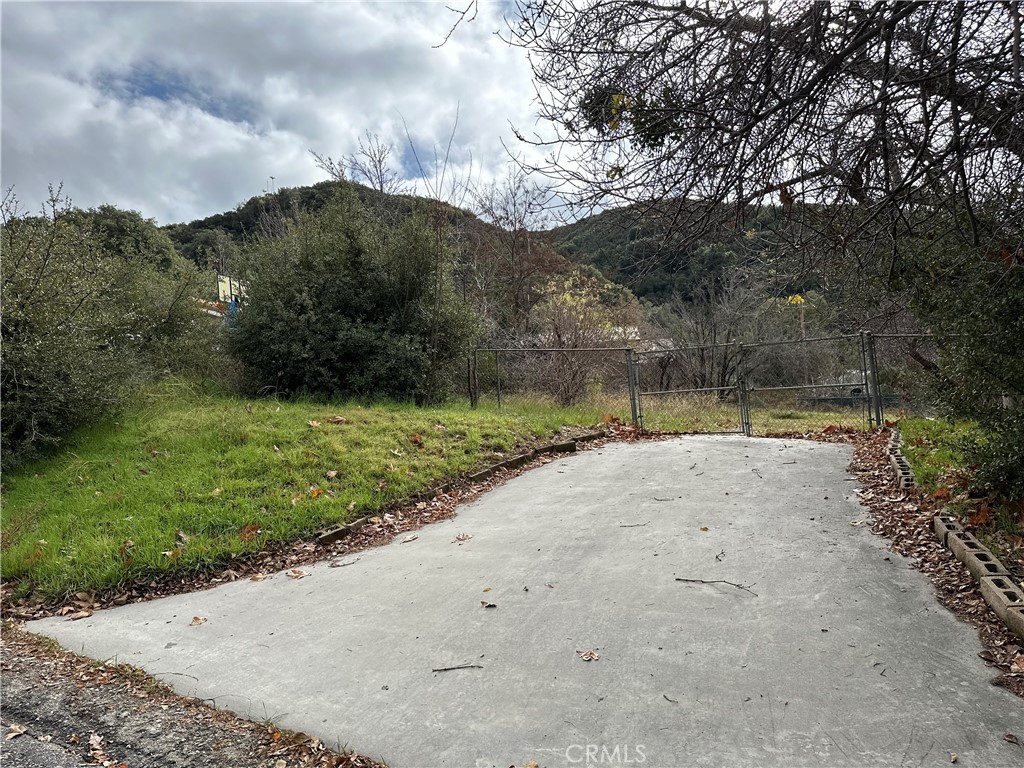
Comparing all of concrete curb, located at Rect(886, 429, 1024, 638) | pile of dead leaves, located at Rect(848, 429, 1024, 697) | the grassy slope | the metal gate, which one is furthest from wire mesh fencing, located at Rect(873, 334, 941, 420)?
the grassy slope

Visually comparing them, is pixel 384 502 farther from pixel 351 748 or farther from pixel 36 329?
pixel 36 329

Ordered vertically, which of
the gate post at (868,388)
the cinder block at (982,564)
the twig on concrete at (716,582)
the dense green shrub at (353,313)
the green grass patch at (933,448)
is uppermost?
the dense green shrub at (353,313)

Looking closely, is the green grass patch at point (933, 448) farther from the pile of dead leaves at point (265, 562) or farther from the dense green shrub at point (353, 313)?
the dense green shrub at point (353, 313)

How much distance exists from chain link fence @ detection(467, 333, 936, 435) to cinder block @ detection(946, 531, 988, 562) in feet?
15.4

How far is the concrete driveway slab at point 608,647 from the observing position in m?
2.50

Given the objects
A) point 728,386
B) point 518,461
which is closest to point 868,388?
point 728,386

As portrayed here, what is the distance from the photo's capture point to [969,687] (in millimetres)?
2717

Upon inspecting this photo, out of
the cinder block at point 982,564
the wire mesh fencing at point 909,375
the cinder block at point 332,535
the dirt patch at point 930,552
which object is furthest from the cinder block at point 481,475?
the cinder block at point 982,564

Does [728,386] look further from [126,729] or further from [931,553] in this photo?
[126,729]

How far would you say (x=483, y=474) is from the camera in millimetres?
7621

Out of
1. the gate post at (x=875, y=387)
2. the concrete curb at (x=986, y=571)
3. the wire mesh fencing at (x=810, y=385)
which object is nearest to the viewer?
the concrete curb at (x=986, y=571)

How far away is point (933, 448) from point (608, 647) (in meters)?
5.65

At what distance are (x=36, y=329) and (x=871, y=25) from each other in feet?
31.6
